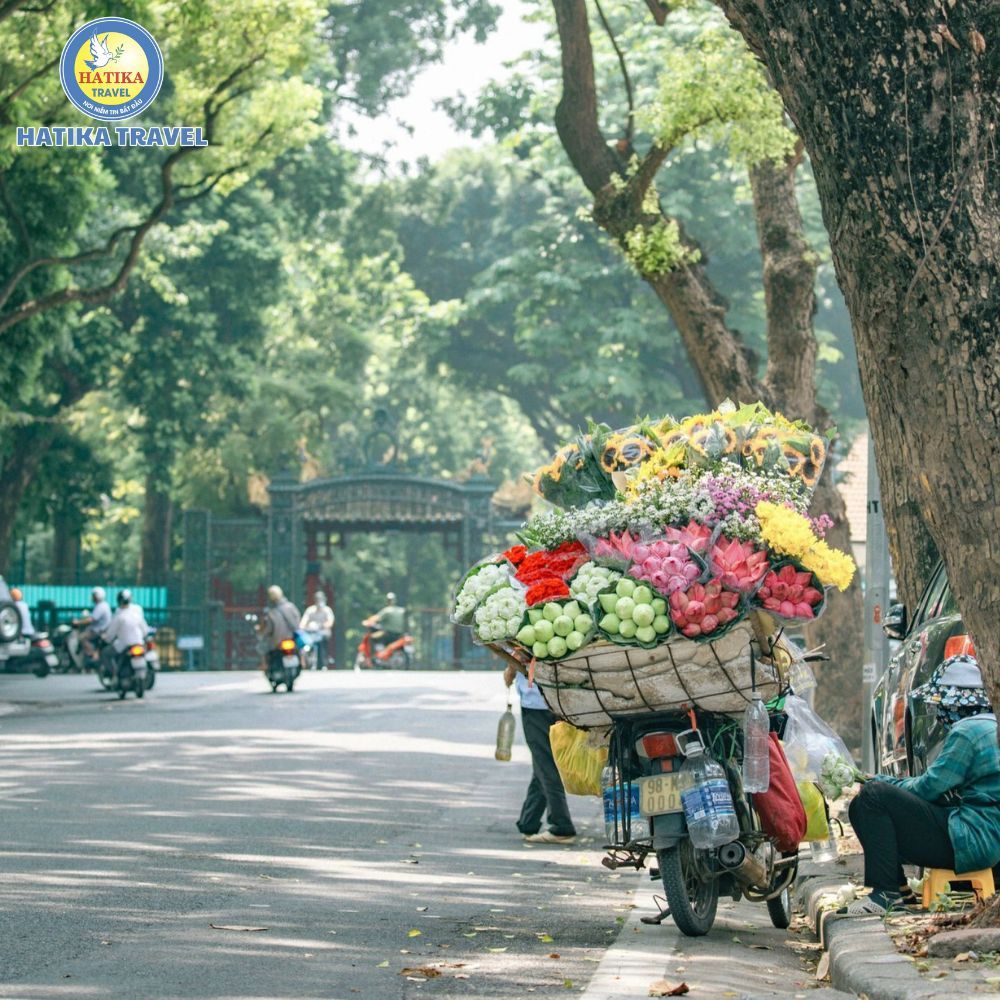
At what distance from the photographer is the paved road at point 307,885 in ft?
23.6

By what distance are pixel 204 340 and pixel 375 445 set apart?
90.6ft

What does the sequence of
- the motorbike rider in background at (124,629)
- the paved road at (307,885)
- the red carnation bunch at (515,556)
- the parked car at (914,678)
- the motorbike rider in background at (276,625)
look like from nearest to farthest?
the paved road at (307,885) → the parked car at (914,678) → the red carnation bunch at (515,556) → the motorbike rider in background at (124,629) → the motorbike rider in background at (276,625)

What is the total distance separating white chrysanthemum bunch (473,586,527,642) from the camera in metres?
8.32

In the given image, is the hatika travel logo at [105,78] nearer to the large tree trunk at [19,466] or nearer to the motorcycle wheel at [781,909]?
the large tree trunk at [19,466]

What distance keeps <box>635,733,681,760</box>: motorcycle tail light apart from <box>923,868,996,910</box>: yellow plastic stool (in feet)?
3.93

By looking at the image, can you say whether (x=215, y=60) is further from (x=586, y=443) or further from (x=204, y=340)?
(x=586, y=443)

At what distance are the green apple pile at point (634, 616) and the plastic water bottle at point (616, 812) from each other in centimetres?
76

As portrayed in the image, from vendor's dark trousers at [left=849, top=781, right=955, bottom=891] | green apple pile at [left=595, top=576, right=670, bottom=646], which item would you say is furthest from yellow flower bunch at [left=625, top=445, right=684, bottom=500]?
vendor's dark trousers at [left=849, top=781, right=955, bottom=891]

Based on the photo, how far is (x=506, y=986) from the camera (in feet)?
23.2

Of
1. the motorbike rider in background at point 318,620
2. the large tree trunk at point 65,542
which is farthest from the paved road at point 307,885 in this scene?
the large tree trunk at point 65,542

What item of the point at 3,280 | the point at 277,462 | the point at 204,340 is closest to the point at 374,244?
the point at 277,462

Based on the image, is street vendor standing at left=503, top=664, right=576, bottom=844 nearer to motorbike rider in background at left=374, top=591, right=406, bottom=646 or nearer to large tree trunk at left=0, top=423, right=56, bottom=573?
large tree trunk at left=0, top=423, right=56, bottom=573

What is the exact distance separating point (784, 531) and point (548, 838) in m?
5.12

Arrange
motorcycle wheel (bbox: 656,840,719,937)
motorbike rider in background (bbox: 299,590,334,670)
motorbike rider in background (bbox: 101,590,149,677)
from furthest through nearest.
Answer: motorbike rider in background (bbox: 299,590,334,670), motorbike rider in background (bbox: 101,590,149,677), motorcycle wheel (bbox: 656,840,719,937)
